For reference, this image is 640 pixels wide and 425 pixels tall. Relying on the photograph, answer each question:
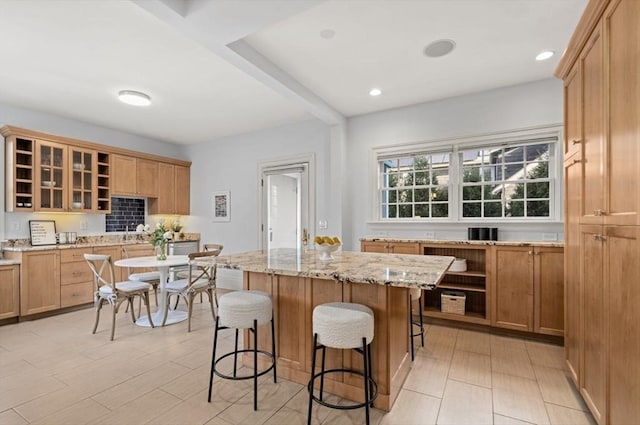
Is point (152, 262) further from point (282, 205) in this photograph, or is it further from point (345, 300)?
point (345, 300)

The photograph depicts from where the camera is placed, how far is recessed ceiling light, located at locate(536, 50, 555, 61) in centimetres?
281

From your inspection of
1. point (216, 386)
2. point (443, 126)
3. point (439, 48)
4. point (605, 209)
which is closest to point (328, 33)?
point (439, 48)

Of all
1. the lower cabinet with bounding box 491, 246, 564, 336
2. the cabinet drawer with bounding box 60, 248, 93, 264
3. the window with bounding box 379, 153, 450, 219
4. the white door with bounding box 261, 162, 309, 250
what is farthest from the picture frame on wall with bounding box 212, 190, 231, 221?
the lower cabinet with bounding box 491, 246, 564, 336

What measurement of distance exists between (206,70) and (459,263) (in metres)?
3.50

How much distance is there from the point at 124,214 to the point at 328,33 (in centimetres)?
484

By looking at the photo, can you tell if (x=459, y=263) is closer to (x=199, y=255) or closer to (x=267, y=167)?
(x=199, y=255)

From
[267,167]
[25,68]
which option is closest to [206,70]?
[25,68]

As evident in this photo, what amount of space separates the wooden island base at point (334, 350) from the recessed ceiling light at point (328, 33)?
2003 mm

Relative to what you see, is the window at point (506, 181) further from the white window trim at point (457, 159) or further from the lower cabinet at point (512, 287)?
the lower cabinet at point (512, 287)

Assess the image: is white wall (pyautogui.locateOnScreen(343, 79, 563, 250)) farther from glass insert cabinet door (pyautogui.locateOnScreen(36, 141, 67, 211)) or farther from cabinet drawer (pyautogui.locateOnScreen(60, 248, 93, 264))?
glass insert cabinet door (pyautogui.locateOnScreen(36, 141, 67, 211))

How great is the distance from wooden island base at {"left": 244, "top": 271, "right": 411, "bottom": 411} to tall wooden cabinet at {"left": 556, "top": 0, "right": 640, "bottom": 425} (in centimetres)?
111

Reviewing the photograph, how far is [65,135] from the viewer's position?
179 inches

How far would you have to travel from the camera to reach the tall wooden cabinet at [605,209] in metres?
1.36

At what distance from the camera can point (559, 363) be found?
8.58ft
